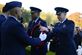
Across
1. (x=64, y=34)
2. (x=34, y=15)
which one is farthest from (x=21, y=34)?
(x=34, y=15)

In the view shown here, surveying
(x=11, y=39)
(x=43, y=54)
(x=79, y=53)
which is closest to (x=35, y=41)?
(x=11, y=39)

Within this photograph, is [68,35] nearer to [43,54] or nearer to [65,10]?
[65,10]

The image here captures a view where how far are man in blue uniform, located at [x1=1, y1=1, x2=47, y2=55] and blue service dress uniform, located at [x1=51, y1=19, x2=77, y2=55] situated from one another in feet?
5.83

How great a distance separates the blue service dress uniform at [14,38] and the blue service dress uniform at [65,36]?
1.78 meters

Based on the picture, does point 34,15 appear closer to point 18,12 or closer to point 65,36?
point 65,36

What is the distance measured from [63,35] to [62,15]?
0.47 m

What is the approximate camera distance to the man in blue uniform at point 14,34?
21.7 ft

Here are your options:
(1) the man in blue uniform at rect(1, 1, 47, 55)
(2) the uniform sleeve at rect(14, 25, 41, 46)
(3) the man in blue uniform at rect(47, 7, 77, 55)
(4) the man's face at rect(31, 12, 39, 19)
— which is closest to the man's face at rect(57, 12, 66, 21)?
(3) the man in blue uniform at rect(47, 7, 77, 55)

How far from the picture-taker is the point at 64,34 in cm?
855

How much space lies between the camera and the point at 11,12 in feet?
22.0

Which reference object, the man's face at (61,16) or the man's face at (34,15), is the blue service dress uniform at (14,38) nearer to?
the man's face at (61,16)

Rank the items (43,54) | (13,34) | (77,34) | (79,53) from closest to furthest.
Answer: (13,34) < (43,54) < (79,53) < (77,34)

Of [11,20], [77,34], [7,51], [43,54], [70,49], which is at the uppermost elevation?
[11,20]

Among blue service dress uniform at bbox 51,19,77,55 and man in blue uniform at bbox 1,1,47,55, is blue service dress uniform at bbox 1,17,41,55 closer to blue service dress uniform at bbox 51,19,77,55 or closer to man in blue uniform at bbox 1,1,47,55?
man in blue uniform at bbox 1,1,47,55
